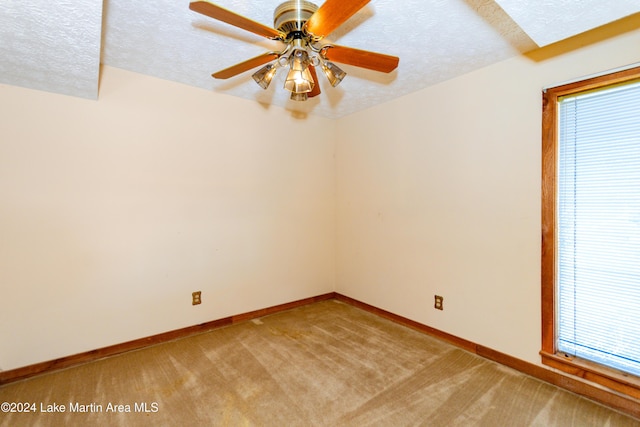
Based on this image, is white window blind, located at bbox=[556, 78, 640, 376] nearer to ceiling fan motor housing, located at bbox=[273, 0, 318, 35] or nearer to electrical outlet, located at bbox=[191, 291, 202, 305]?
ceiling fan motor housing, located at bbox=[273, 0, 318, 35]

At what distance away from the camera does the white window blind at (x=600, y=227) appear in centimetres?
172

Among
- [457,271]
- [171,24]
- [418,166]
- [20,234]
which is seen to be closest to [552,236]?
[457,271]

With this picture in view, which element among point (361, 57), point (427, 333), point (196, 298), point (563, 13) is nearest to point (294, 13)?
point (361, 57)

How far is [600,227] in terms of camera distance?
6.03 ft

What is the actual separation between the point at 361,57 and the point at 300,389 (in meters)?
2.16

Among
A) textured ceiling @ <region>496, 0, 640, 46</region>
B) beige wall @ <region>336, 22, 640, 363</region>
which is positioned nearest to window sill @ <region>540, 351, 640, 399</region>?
beige wall @ <region>336, 22, 640, 363</region>

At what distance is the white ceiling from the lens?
1439 millimetres

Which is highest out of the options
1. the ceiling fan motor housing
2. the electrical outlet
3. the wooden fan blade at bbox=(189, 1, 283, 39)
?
the ceiling fan motor housing

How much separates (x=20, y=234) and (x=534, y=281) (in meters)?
3.77

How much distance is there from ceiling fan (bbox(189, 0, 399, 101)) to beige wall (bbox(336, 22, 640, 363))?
45.7 inches

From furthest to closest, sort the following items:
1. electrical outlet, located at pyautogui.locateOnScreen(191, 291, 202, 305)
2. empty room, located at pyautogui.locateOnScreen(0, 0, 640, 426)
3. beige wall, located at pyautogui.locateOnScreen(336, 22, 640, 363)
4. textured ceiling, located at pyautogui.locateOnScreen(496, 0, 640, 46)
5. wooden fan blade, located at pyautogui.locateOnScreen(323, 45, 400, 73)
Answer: electrical outlet, located at pyautogui.locateOnScreen(191, 291, 202, 305) → beige wall, located at pyautogui.locateOnScreen(336, 22, 640, 363) → empty room, located at pyautogui.locateOnScreen(0, 0, 640, 426) → wooden fan blade, located at pyautogui.locateOnScreen(323, 45, 400, 73) → textured ceiling, located at pyautogui.locateOnScreen(496, 0, 640, 46)

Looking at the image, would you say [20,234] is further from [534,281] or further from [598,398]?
[598,398]

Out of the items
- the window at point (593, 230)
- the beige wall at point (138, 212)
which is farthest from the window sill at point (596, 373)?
the beige wall at point (138, 212)

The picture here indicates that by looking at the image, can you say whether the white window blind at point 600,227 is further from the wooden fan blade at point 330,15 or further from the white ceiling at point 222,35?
the wooden fan blade at point 330,15
